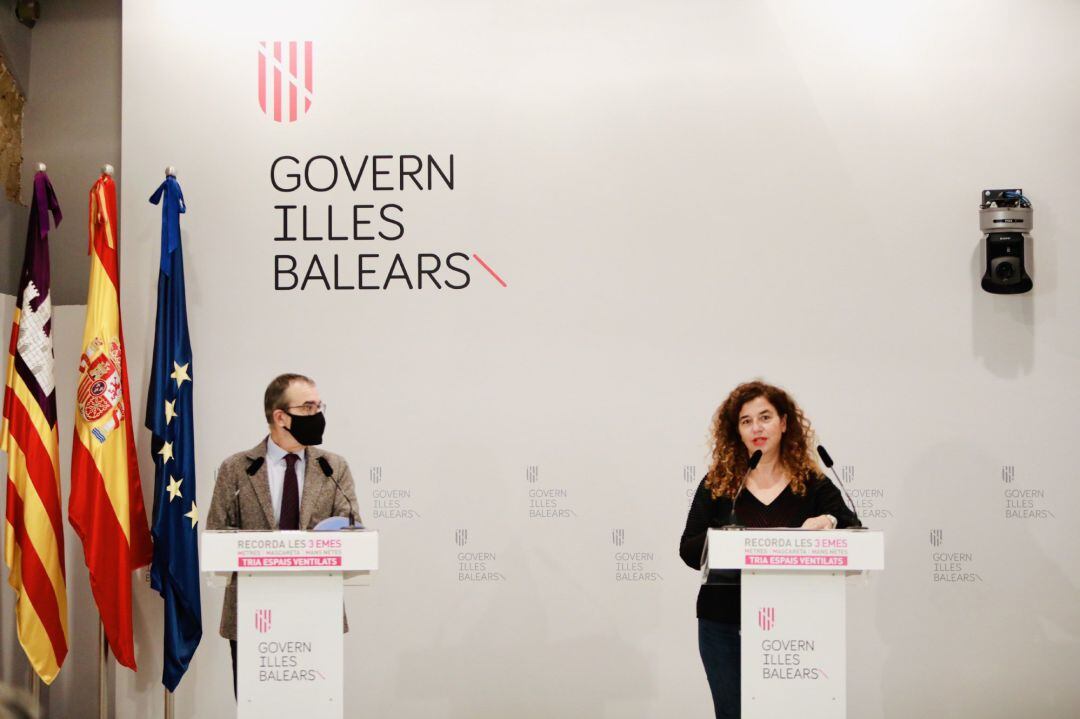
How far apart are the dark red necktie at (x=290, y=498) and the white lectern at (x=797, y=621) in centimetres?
159

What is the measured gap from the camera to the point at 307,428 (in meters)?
3.82

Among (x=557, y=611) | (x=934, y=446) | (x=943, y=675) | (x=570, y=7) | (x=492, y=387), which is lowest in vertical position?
(x=943, y=675)

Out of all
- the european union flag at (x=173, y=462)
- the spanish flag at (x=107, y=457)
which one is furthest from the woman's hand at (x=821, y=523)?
the spanish flag at (x=107, y=457)

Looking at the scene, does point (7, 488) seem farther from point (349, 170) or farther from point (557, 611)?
point (557, 611)

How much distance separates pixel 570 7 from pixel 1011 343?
8.13 feet

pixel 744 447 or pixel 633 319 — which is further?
pixel 633 319

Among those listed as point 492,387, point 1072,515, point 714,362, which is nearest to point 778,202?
point 714,362

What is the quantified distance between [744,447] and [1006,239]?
1654 millimetres

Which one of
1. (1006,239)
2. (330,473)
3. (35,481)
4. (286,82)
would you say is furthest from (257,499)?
(1006,239)

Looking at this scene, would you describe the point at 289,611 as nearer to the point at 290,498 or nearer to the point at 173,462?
the point at 290,498

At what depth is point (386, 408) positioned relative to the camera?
460 centimetres

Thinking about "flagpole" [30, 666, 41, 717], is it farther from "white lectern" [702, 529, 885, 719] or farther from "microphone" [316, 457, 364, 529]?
"white lectern" [702, 529, 885, 719]

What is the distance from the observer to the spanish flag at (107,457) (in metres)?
4.23

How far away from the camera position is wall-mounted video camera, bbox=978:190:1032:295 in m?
4.43
